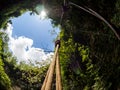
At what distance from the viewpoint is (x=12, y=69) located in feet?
79.3

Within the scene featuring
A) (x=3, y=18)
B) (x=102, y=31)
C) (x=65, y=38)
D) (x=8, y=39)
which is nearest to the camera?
(x=102, y=31)

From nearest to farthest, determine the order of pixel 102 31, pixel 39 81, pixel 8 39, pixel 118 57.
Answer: pixel 118 57
pixel 102 31
pixel 39 81
pixel 8 39

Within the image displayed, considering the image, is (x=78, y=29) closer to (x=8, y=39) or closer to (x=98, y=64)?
(x=98, y=64)

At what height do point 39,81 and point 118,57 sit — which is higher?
point 118,57

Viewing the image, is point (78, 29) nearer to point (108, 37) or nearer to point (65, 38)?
point (65, 38)

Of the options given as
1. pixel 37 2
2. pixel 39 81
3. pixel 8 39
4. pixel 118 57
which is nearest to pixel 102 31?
pixel 118 57

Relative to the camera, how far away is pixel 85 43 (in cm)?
1080

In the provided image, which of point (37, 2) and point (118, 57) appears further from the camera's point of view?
point (37, 2)

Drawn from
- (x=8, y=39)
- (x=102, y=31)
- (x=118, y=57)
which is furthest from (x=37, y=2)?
(x=8, y=39)

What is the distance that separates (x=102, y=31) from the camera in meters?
8.86

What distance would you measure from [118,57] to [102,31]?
1.35m

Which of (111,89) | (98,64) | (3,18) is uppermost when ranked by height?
(3,18)

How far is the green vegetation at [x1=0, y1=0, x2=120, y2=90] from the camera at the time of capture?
809 cm

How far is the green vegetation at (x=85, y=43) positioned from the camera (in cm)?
809
